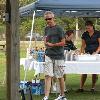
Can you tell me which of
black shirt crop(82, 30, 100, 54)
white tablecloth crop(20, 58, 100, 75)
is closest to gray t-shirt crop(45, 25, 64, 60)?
white tablecloth crop(20, 58, 100, 75)

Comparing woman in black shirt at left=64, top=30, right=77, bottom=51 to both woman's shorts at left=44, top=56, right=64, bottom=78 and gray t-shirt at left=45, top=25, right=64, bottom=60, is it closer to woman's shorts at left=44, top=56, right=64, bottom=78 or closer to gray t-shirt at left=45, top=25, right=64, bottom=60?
gray t-shirt at left=45, top=25, right=64, bottom=60

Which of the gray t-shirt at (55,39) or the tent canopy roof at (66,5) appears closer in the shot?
the gray t-shirt at (55,39)

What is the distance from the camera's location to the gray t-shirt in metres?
9.21

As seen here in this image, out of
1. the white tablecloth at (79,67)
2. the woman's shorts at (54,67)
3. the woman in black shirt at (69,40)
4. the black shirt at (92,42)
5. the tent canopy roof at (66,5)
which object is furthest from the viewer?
the woman in black shirt at (69,40)

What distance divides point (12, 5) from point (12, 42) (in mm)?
477

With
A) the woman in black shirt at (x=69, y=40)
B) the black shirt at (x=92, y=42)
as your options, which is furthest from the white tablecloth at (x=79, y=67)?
the woman in black shirt at (x=69, y=40)

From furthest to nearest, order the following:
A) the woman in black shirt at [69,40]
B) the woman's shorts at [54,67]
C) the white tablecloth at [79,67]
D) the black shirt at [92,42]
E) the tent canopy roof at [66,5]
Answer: the woman in black shirt at [69,40]
the black shirt at [92,42]
the tent canopy roof at [66,5]
the white tablecloth at [79,67]
the woman's shorts at [54,67]

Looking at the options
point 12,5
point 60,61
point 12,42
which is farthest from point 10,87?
point 60,61

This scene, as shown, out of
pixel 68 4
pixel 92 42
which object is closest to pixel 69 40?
pixel 92 42

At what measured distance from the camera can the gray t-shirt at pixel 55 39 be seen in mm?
9210

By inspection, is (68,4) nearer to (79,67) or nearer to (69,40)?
(79,67)

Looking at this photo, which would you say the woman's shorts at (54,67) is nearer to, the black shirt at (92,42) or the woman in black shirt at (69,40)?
the black shirt at (92,42)

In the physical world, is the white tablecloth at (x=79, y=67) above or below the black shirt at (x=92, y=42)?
below

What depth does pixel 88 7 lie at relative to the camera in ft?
34.6
